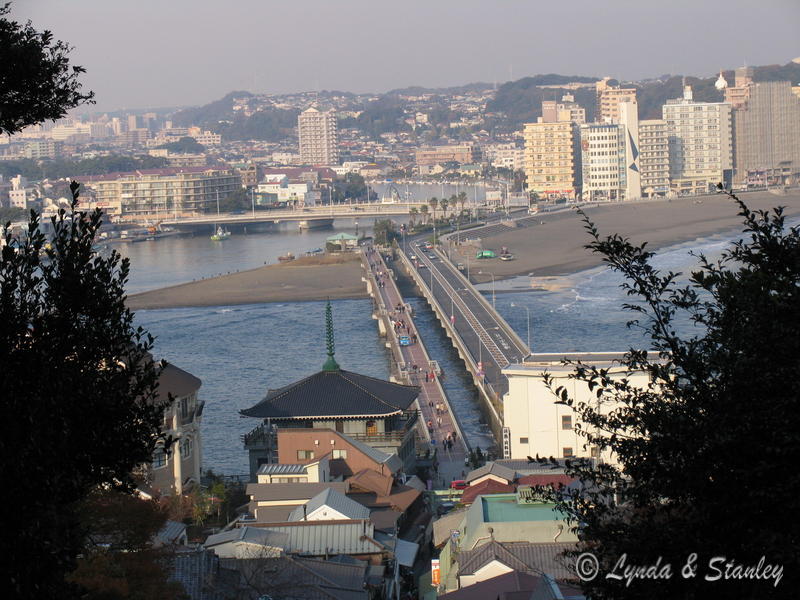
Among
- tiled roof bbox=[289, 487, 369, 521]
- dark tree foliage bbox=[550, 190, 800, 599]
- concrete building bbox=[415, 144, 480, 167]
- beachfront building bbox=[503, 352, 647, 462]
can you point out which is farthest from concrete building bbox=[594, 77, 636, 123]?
dark tree foliage bbox=[550, 190, 800, 599]

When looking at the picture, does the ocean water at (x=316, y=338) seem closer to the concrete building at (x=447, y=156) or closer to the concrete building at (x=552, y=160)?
the concrete building at (x=552, y=160)

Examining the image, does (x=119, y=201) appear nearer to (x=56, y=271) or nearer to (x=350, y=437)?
(x=350, y=437)

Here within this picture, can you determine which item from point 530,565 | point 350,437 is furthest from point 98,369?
point 350,437

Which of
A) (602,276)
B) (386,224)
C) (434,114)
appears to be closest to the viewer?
(602,276)

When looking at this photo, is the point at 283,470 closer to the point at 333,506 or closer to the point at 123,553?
the point at 333,506

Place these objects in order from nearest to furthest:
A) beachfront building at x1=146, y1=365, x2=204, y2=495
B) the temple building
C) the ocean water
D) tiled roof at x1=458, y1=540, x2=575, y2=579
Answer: tiled roof at x1=458, y1=540, x2=575, y2=579, beachfront building at x1=146, y1=365, x2=204, y2=495, the temple building, the ocean water

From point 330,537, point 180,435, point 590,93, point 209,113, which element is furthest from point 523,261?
point 209,113

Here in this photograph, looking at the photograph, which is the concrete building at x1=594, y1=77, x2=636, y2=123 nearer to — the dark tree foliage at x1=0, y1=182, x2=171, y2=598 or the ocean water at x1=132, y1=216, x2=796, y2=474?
the ocean water at x1=132, y1=216, x2=796, y2=474
